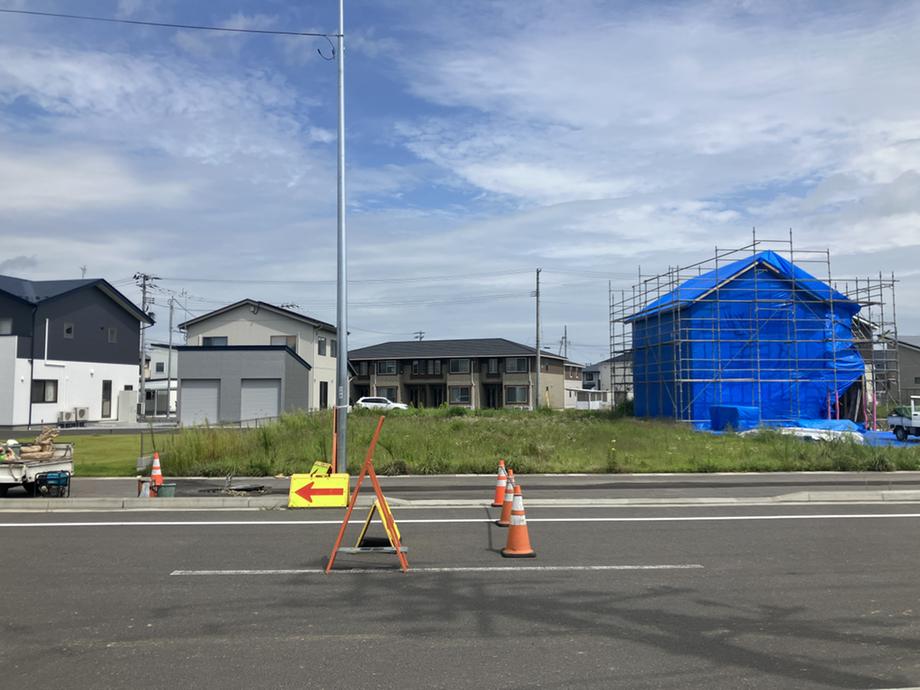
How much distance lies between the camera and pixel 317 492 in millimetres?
12578

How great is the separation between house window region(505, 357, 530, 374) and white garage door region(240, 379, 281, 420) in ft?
88.3

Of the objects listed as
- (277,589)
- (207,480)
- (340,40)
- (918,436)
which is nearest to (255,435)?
(207,480)

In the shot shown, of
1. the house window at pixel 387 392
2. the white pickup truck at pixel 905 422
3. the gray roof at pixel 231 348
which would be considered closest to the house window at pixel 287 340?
the gray roof at pixel 231 348

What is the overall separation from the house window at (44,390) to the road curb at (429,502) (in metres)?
31.5

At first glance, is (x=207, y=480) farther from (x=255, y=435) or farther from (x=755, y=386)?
(x=755, y=386)

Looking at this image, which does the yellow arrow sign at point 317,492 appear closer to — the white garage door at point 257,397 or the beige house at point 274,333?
the white garage door at point 257,397

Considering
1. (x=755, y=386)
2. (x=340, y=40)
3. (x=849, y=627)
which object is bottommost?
(x=849, y=627)

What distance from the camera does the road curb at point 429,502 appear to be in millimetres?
12625

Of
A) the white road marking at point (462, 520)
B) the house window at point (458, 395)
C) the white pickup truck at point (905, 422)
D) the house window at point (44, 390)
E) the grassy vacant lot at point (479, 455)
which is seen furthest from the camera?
the house window at point (458, 395)

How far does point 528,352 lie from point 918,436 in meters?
37.0

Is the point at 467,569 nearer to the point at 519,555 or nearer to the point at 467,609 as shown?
the point at 519,555

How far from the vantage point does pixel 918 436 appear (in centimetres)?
3091

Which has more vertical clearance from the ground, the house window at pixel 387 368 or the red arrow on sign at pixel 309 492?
the house window at pixel 387 368

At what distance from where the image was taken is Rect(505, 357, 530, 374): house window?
66.4 meters
